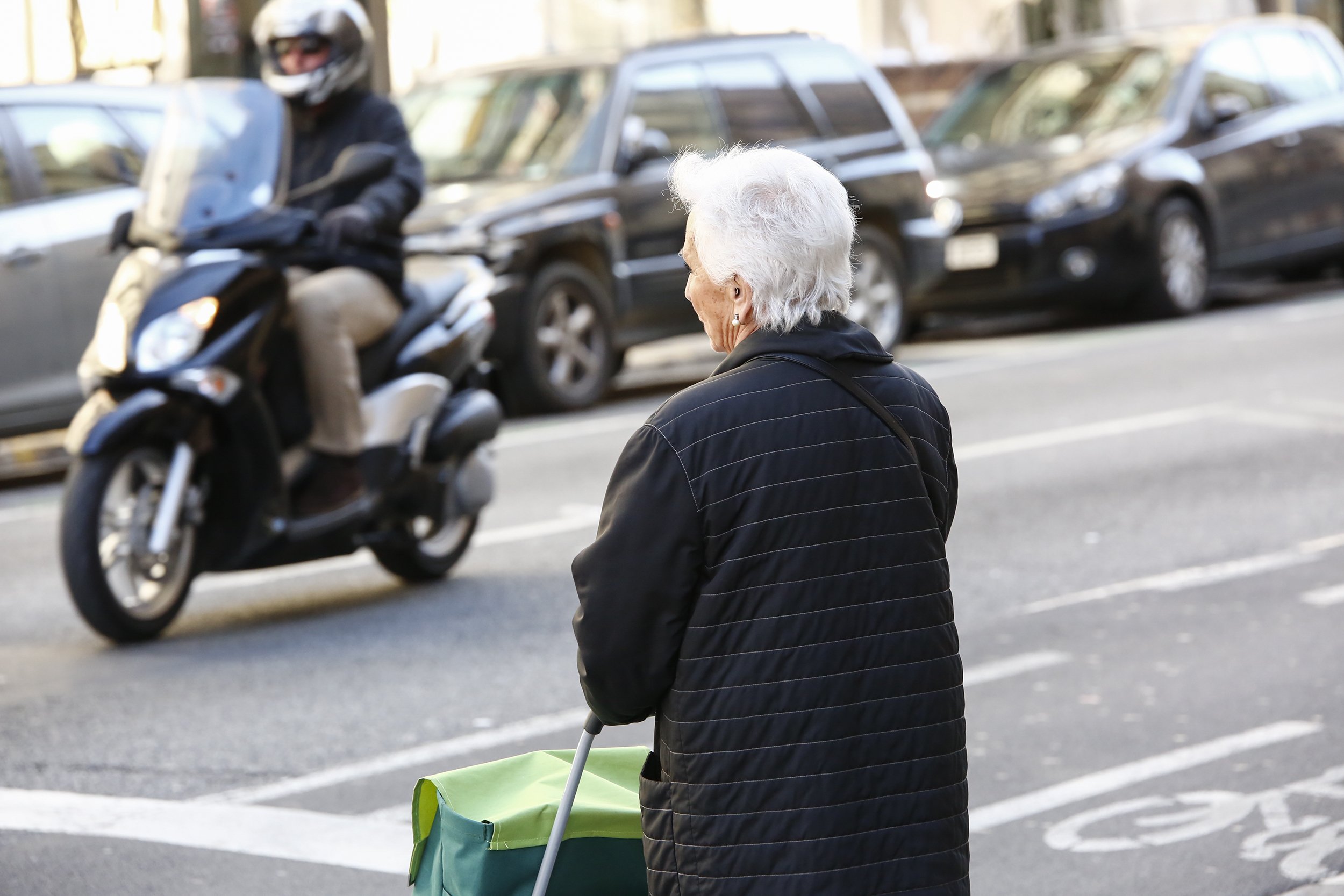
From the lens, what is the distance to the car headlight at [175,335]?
21.6 ft

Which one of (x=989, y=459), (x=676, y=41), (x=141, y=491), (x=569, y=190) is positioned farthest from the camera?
(x=676, y=41)

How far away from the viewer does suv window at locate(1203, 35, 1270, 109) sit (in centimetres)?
→ 1596

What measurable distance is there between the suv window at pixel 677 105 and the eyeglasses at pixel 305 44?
18.6 ft

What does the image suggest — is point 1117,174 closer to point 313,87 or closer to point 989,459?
point 989,459

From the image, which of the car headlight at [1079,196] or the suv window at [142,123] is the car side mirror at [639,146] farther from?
the car headlight at [1079,196]

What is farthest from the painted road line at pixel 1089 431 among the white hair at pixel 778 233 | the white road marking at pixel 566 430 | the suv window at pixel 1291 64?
the white hair at pixel 778 233

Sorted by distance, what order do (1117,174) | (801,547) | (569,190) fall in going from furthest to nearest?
(1117,174) < (569,190) < (801,547)

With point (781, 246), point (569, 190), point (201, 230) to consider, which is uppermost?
point (781, 246)

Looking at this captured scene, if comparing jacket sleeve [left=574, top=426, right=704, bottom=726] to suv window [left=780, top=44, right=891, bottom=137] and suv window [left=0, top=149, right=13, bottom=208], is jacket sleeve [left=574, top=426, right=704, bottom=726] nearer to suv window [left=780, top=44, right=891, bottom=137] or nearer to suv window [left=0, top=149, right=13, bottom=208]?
suv window [left=0, top=149, right=13, bottom=208]

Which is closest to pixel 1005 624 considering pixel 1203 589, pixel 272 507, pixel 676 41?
pixel 1203 589

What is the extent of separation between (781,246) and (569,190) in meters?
9.58

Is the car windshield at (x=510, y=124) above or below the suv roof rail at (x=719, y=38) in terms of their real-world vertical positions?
below

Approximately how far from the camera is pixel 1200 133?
1570 centimetres

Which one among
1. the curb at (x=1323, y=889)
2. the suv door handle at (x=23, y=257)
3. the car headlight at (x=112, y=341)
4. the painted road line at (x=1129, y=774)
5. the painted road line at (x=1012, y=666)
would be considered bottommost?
the painted road line at (x=1012, y=666)
